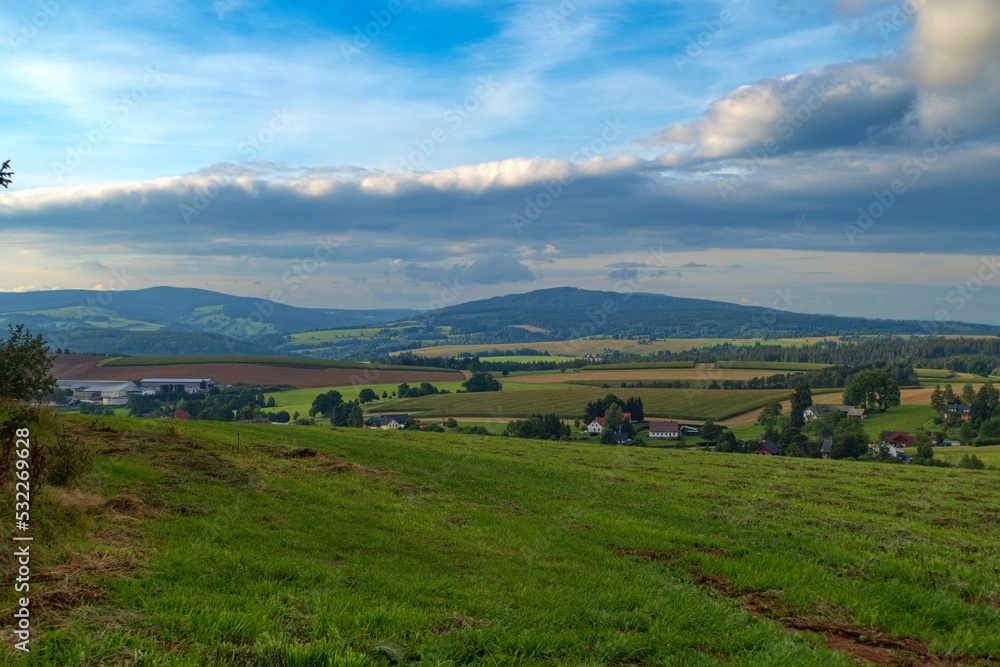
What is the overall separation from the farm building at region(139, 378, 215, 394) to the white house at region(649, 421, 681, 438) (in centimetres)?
7307

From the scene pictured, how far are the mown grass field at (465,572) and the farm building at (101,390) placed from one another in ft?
297

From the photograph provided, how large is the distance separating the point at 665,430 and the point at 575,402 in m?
24.8

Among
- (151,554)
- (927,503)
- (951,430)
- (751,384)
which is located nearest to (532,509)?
(151,554)

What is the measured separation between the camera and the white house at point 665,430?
83.2 m

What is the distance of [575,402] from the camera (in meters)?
108

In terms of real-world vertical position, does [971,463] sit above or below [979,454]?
above

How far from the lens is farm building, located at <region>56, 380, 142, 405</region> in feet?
337

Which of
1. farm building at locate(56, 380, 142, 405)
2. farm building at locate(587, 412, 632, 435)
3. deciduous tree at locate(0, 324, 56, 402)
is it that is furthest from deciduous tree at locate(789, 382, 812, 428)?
farm building at locate(56, 380, 142, 405)

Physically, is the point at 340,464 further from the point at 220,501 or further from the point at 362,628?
the point at 362,628

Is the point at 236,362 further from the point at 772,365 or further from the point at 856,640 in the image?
the point at 856,640

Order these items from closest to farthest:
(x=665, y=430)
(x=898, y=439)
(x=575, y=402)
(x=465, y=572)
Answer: (x=465, y=572)
(x=898, y=439)
(x=665, y=430)
(x=575, y=402)

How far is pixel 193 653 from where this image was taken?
24.1ft

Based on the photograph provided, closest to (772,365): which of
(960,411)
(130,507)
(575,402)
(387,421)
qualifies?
(960,411)

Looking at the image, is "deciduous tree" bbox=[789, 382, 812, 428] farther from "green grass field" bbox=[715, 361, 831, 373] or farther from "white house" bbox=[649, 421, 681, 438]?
"green grass field" bbox=[715, 361, 831, 373]
